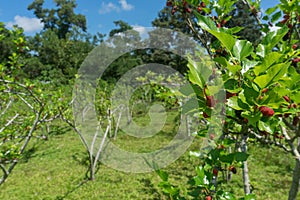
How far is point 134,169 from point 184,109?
480cm

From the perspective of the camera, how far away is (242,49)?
66 cm

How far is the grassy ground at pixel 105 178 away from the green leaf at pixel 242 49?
12.2ft

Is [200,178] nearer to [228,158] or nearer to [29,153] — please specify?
[228,158]

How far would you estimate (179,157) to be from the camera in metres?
6.11

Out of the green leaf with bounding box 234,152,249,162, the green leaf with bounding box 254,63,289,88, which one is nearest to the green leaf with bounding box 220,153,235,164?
the green leaf with bounding box 234,152,249,162

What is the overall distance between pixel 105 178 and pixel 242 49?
15.5 feet

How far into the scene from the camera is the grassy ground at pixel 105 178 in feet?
13.8

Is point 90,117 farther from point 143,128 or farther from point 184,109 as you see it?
point 184,109

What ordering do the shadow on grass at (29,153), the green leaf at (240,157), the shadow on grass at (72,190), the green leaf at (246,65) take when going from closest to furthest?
the green leaf at (246,65), the green leaf at (240,157), the shadow on grass at (72,190), the shadow on grass at (29,153)

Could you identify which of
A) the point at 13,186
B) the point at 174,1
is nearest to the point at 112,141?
the point at 13,186

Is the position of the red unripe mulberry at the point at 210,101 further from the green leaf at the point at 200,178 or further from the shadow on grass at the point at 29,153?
the shadow on grass at the point at 29,153

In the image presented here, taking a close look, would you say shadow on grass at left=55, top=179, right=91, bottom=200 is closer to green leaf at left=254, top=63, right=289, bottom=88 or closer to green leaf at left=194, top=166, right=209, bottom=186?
green leaf at left=194, top=166, right=209, bottom=186

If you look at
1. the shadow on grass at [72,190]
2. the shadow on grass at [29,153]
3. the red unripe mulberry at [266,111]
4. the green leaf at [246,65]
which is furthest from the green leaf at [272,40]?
the shadow on grass at [29,153]

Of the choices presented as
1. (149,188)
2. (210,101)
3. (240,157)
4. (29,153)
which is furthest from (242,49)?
(29,153)
